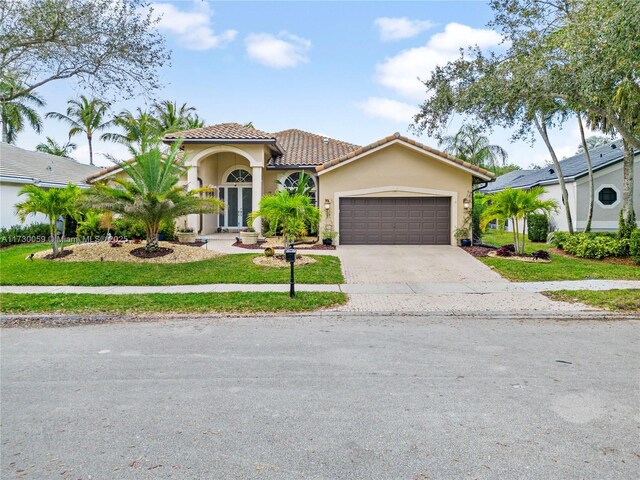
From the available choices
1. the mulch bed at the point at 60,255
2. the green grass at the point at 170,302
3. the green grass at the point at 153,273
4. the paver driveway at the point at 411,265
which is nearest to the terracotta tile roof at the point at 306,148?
the paver driveway at the point at 411,265

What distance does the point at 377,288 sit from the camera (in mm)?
10227

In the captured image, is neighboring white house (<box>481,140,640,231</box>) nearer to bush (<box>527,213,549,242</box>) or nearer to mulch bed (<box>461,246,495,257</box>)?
bush (<box>527,213,549,242</box>)

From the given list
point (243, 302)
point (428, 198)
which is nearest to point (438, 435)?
point (243, 302)

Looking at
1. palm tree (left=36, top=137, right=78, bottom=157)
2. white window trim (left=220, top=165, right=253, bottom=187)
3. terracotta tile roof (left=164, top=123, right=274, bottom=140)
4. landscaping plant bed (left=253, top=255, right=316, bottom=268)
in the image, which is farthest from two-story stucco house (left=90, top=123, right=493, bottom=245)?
palm tree (left=36, top=137, right=78, bottom=157)

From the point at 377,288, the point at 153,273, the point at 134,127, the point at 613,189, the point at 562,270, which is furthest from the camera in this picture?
the point at 134,127

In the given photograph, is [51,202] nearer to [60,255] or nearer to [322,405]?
[60,255]

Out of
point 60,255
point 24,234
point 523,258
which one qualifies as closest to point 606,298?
point 523,258

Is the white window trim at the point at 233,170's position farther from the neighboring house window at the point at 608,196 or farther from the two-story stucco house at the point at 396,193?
the neighboring house window at the point at 608,196

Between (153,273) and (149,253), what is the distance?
7.59 feet

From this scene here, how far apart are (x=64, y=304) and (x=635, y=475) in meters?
9.18

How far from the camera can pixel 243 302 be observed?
8461 millimetres

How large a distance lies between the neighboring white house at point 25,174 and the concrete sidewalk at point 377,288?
868 cm

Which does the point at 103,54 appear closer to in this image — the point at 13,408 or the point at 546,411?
the point at 13,408

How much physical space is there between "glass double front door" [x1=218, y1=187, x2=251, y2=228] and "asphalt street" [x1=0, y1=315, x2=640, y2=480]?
51.1 feet
